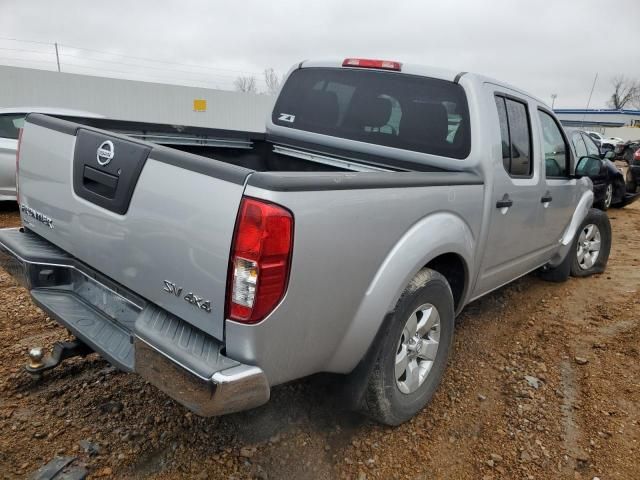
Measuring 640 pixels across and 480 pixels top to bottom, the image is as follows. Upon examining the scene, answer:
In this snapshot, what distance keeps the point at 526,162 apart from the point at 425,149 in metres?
0.85

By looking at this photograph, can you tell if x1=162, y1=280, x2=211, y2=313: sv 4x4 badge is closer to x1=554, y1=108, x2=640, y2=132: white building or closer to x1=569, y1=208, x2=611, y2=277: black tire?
x1=569, y1=208, x2=611, y2=277: black tire

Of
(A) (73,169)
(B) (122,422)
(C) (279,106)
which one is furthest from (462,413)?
(C) (279,106)

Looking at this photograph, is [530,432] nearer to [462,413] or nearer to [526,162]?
[462,413]

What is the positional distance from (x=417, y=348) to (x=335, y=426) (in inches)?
24.2

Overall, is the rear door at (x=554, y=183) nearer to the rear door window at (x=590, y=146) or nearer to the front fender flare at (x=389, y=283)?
the front fender flare at (x=389, y=283)

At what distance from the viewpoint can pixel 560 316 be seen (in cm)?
436

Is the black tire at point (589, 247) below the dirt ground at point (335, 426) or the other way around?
the other way around

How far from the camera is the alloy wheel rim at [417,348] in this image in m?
2.51

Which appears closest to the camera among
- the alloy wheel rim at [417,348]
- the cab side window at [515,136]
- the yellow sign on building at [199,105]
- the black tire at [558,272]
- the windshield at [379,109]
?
the alloy wheel rim at [417,348]

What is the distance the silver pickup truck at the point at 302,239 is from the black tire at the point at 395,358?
0.01 m

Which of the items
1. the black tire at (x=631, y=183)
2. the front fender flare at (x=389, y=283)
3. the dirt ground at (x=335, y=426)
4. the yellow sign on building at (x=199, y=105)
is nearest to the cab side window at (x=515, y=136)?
the front fender flare at (x=389, y=283)

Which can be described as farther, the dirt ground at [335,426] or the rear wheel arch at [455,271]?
the rear wheel arch at [455,271]

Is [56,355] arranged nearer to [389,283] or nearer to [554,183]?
[389,283]

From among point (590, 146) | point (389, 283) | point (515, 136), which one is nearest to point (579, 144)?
point (590, 146)
